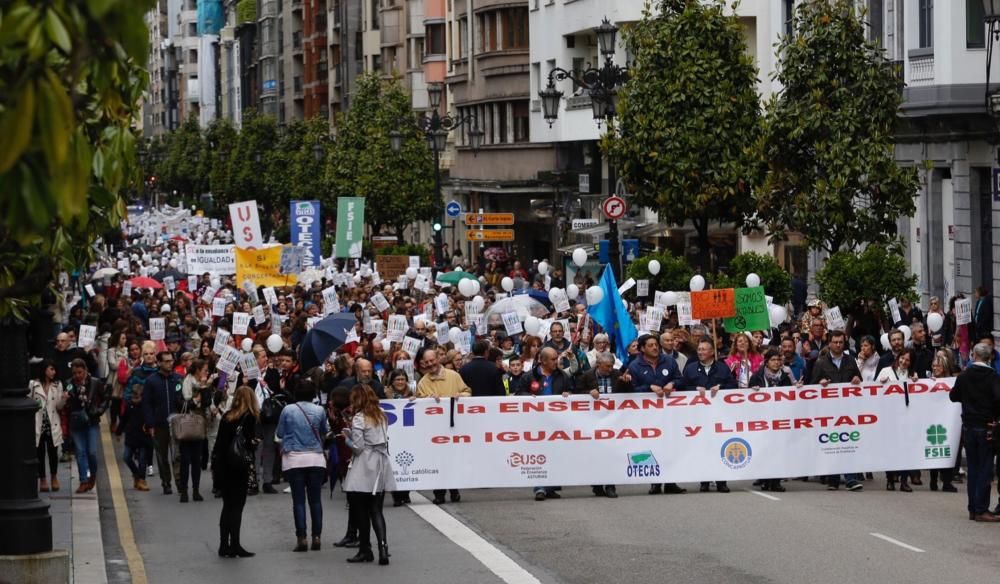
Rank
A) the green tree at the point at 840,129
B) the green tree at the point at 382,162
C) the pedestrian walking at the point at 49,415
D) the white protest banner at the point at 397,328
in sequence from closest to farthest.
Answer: the pedestrian walking at the point at 49,415, the white protest banner at the point at 397,328, the green tree at the point at 840,129, the green tree at the point at 382,162

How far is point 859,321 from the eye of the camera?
28.0 metres

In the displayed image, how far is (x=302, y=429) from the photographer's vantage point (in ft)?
53.1

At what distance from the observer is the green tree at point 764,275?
31141mm

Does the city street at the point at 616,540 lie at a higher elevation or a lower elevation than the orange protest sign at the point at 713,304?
lower

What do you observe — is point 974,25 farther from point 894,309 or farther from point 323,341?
point 323,341

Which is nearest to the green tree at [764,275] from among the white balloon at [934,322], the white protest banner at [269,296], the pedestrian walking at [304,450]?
the white balloon at [934,322]

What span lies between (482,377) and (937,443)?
4.60m

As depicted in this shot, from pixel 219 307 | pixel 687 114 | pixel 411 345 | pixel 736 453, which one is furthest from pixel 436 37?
pixel 736 453

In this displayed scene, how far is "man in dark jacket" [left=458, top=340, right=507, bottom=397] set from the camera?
20.1 meters

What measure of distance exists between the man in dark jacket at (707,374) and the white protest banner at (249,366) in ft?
15.5

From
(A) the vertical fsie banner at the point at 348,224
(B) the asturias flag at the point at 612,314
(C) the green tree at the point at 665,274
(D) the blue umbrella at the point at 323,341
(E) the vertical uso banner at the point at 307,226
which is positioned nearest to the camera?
(D) the blue umbrella at the point at 323,341

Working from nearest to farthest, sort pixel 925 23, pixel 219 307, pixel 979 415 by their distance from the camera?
pixel 979 415 → pixel 219 307 → pixel 925 23

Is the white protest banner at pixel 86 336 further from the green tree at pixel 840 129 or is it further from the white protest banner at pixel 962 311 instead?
the white protest banner at pixel 962 311

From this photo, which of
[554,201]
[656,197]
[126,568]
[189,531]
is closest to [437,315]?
[656,197]
